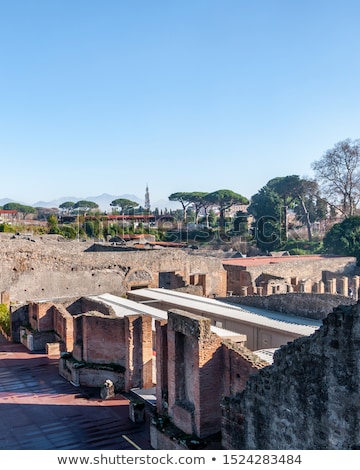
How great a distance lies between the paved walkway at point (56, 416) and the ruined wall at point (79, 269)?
7139mm

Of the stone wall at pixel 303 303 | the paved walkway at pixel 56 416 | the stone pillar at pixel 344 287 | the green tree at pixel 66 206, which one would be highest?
the green tree at pixel 66 206

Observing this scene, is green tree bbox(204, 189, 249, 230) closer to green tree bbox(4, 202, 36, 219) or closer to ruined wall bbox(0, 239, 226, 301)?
green tree bbox(4, 202, 36, 219)

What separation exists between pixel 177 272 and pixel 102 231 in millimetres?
38451

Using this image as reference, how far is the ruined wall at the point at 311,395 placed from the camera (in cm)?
583

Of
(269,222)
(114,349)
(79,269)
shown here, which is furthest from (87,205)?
(114,349)

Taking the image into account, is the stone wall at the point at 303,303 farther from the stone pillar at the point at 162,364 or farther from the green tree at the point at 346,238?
the green tree at the point at 346,238

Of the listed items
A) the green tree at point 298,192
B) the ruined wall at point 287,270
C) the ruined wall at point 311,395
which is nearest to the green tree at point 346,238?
the ruined wall at point 287,270

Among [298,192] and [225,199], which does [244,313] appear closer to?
[298,192]

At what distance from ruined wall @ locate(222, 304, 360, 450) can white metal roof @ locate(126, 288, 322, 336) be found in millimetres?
5909

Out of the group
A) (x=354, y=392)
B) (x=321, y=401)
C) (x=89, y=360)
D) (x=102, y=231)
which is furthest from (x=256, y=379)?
(x=102, y=231)

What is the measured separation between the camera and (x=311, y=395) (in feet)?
20.7

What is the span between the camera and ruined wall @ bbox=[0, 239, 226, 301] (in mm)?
21859

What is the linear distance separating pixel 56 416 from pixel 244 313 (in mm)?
6692

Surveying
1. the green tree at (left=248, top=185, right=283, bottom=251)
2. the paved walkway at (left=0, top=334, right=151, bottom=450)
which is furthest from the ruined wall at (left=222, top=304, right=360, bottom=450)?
the green tree at (left=248, top=185, right=283, bottom=251)
